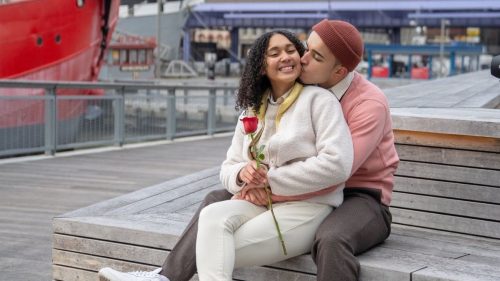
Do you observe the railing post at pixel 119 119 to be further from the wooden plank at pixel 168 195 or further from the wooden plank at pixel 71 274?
the wooden plank at pixel 71 274

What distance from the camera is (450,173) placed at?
412 centimetres

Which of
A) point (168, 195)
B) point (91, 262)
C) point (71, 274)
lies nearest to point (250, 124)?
point (91, 262)

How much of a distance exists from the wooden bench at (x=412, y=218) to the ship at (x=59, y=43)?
682 cm

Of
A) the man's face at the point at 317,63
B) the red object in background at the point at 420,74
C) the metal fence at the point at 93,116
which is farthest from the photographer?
the red object in background at the point at 420,74

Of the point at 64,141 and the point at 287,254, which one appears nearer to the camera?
the point at 287,254

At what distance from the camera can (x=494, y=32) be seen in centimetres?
8412

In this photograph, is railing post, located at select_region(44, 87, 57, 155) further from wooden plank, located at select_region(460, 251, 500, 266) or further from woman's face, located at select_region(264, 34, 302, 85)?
wooden plank, located at select_region(460, 251, 500, 266)

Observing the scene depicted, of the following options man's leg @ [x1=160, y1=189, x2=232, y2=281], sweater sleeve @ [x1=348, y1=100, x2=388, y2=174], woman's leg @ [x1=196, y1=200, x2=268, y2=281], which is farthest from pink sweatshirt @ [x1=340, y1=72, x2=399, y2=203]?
man's leg @ [x1=160, y1=189, x2=232, y2=281]

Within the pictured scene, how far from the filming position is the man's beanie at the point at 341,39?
10.8 ft

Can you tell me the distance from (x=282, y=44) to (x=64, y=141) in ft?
26.4

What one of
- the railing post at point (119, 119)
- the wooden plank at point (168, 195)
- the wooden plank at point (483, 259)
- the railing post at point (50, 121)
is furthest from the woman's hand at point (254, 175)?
the railing post at point (119, 119)

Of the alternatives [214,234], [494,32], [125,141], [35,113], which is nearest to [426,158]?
[214,234]

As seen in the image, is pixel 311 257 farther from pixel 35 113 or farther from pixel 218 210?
pixel 35 113

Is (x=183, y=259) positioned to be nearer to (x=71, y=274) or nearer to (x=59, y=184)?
(x=71, y=274)
